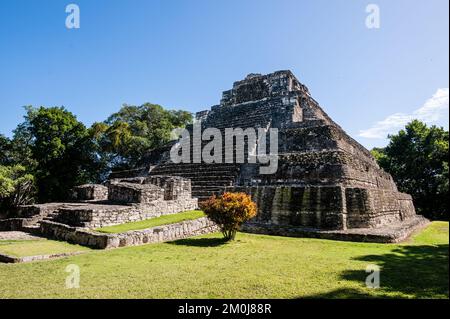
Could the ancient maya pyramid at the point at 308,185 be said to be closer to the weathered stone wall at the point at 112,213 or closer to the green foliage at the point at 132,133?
the weathered stone wall at the point at 112,213

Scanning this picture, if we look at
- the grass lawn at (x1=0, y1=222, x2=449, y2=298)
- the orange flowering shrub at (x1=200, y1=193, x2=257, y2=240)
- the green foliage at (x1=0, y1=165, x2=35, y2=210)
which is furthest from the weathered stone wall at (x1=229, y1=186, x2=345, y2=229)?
the green foliage at (x1=0, y1=165, x2=35, y2=210)

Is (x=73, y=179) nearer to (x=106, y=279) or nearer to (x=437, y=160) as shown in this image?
(x=106, y=279)

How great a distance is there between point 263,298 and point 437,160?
2785 cm

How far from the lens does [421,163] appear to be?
27.0 metres

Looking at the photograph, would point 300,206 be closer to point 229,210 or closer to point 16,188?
point 229,210

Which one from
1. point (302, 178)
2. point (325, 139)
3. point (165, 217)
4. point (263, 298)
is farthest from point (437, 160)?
point (263, 298)

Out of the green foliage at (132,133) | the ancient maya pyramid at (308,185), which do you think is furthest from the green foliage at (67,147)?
the ancient maya pyramid at (308,185)

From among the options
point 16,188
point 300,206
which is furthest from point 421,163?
point 16,188

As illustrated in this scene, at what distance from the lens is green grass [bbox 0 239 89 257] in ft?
→ 25.0

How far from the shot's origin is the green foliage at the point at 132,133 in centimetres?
2545

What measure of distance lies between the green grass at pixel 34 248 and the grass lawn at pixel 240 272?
Result: 809 millimetres

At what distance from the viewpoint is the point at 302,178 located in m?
12.3

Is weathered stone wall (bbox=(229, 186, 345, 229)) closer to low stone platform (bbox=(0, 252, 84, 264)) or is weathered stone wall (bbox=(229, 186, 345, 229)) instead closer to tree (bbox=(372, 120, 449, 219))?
low stone platform (bbox=(0, 252, 84, 264))

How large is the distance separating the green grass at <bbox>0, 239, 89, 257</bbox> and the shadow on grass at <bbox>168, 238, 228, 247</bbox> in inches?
102
